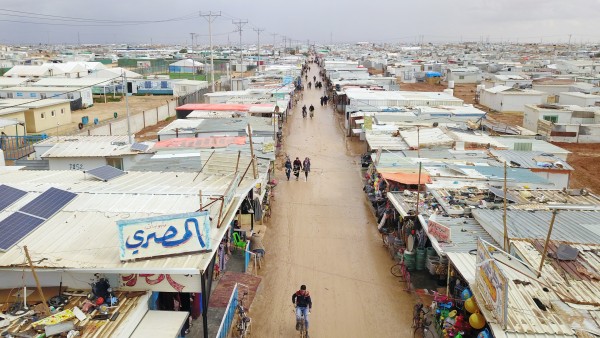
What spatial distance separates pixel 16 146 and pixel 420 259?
900 inches

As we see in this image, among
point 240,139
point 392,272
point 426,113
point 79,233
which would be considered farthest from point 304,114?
point 79,233

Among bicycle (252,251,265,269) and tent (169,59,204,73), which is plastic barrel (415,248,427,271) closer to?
bicycle (252,251,265,269)

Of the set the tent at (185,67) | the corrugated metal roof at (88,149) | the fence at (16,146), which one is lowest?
the fence at (16,146)

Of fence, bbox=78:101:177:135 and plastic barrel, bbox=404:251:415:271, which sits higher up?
fence, bbox=78:101:177:135

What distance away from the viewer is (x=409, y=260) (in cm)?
1336

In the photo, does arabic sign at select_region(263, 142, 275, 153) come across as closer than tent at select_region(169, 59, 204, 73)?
Yes

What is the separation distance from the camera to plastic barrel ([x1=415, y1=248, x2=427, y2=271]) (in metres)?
13.2

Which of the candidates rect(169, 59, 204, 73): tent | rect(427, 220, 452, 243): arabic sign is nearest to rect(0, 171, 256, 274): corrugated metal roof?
rect(427, 220, 452, 243): arabic sign

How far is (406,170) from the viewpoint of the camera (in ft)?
57.6

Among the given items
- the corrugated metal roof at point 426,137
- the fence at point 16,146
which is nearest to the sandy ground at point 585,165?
the corrugated metal roof at point 426,137

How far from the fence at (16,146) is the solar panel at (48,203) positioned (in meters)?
15.6

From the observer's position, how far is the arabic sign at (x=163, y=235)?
811 centimetres

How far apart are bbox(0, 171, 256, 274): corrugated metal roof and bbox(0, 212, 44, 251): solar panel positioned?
0.12 meters

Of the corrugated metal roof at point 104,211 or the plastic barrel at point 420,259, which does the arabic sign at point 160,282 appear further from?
the plastic barrel at point 420,259
